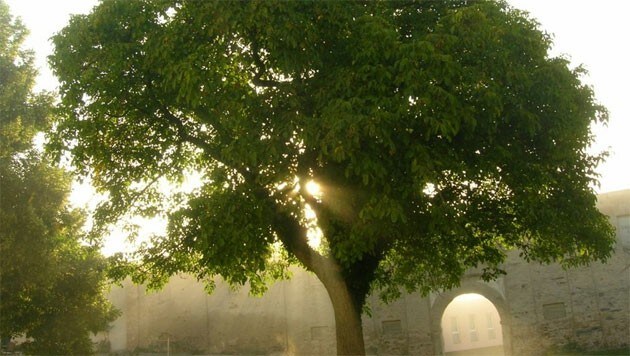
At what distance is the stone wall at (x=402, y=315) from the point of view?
27984 mm

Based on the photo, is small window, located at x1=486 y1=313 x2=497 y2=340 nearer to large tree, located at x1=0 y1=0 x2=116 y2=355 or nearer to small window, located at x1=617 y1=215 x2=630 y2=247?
small window, located at x1=617 y1=215 x2=630 y2=247

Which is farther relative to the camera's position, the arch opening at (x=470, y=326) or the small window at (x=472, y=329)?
the small window at (x=472, y=329)

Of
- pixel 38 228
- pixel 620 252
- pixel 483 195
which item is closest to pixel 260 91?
pixel 483 195

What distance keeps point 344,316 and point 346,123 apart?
499 cm

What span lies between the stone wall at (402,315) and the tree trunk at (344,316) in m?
17.8

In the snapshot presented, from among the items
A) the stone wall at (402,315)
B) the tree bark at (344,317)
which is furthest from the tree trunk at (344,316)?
the stone wall at (402,315)

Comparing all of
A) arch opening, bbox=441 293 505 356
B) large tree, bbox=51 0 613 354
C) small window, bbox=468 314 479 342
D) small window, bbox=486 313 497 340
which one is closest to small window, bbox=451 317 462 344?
arch opening, bbox=441 293 505 356

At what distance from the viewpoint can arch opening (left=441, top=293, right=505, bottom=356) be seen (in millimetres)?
42375

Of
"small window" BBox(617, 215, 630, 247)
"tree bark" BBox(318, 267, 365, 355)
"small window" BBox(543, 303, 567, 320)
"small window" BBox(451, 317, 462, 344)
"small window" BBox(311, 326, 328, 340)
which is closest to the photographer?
"tree bark" BBox(318, 267, 365, 355)

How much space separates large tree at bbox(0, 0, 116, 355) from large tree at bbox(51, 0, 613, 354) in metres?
6.73

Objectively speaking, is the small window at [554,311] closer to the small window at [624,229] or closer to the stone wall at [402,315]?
the stone wall at [402,315]

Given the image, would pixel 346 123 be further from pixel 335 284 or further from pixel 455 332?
pixel 455 332

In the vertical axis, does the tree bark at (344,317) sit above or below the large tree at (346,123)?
below

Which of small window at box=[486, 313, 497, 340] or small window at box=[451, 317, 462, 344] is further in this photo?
small window at box=[486, 313, 497, 340]
